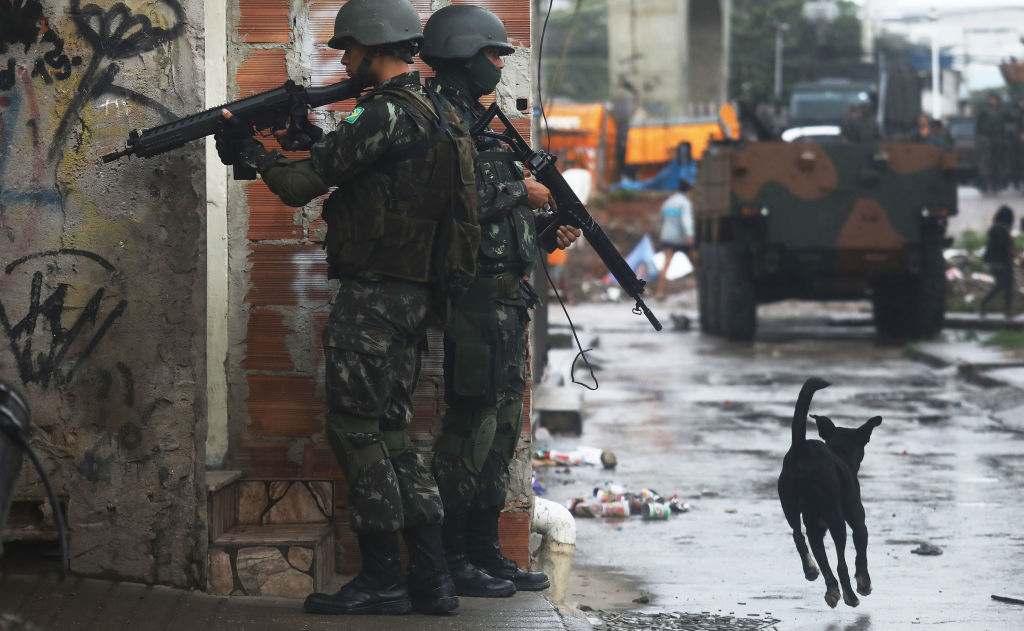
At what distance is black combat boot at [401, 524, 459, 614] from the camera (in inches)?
161

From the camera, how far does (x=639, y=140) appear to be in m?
34.5

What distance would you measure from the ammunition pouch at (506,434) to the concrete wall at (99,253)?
3.11 feet

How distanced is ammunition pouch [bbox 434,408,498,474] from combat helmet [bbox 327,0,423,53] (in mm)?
1101

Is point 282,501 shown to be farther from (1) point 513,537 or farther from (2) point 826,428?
(2) point 826,428

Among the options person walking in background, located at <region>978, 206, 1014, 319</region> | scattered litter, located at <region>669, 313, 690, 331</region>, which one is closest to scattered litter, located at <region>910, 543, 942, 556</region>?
scattered litter, located at <region>669, 313, 690, 331</region>


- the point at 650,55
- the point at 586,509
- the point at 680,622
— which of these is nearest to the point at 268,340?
the point at 680,622

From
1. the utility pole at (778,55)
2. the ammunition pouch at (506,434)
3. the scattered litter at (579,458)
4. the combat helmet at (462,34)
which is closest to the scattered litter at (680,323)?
the scattered litter at (579,458)

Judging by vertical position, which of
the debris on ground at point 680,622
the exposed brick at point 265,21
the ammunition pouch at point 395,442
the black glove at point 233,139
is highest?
the exposed brick at point 265,21

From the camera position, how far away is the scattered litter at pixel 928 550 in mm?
5762

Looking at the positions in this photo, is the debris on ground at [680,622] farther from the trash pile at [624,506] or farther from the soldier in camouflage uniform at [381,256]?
the trash pile at [624,506]

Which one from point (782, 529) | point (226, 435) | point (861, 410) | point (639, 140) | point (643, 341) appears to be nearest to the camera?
point (226, 435)

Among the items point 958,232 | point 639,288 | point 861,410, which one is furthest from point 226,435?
point 958,232

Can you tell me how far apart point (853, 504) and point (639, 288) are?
1008mm

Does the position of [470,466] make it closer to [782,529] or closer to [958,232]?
[782,529]
